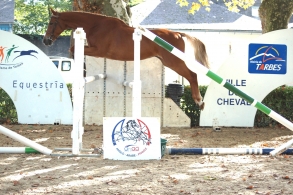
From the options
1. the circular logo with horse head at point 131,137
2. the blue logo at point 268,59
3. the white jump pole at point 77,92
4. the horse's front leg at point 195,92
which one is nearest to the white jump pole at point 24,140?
the white jump pole at point 77,92

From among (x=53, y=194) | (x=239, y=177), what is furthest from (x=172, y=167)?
(x=53, y=194)

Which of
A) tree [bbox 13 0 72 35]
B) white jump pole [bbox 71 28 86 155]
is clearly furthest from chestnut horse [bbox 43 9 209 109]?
tree [bbox 13 0 72 35]

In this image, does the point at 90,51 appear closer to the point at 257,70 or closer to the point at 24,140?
the point at 257,70

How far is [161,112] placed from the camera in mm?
9547

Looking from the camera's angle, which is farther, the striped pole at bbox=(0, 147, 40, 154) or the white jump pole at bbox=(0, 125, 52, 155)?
the striped pole at bbox=(0, 147, 40, 154)

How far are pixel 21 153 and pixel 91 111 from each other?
3860mm

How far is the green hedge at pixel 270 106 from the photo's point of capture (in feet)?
31.8

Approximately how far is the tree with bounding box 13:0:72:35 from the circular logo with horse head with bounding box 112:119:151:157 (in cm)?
2590

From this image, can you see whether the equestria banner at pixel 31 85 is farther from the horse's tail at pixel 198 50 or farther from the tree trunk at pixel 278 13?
the tree trunk at pixel 278 13

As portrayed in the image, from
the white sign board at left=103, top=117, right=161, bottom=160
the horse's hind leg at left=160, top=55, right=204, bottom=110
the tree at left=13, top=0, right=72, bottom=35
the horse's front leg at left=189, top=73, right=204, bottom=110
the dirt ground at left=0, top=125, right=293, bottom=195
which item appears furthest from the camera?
the tree at left=13, top=0, right=72, bottom=35

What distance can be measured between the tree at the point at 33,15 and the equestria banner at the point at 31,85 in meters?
21.2

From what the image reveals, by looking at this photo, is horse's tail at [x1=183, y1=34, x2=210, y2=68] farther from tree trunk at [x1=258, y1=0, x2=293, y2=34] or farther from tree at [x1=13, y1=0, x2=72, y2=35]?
tree at [x1=13, y1=0, x2=72, y2=35]

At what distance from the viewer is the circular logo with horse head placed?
5426 millimetres

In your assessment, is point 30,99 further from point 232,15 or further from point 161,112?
point 232,15
